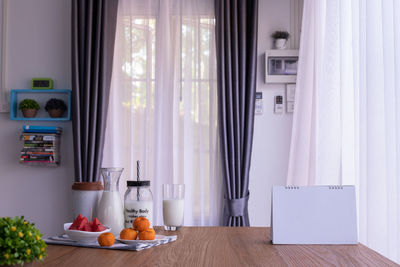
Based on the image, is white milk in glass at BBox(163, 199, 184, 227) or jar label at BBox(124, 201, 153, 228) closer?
jar label at BBox(124, 201, 153, 228)

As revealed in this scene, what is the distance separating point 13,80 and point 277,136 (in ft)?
8.08

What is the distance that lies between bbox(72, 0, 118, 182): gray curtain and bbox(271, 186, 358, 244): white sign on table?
245 cm

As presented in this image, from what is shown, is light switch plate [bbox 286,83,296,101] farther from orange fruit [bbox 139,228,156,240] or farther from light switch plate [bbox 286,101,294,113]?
orange fruit [bbox 139,228,156,240]

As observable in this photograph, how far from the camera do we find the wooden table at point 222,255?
1.22 m

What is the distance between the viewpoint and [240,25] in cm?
375

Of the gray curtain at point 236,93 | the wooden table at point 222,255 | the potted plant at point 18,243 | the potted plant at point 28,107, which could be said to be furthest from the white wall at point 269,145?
the potted plant at point 18,243

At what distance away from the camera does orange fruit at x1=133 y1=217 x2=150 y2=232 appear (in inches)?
58.6

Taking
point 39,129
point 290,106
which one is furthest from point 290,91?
point 39,129

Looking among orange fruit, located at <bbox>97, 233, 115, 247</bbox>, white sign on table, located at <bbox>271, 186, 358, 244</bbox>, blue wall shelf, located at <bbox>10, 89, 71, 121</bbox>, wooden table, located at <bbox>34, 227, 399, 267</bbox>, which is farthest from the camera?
blue wall shelf, located at <bbox>10, 89, 71, 121</bbox>

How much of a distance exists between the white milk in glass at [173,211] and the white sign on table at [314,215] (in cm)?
43

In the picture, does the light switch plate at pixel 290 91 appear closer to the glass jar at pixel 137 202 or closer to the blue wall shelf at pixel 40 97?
the blue wall shelf at pixel 40 97

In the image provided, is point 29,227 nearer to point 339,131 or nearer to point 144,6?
point 339,131

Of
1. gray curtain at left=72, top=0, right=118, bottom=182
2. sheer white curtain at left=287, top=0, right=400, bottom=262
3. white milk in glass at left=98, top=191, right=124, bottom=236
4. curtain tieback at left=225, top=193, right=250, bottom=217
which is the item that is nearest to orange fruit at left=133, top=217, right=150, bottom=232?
white milk in glass at left=98, top=191, right=124, bottom=236

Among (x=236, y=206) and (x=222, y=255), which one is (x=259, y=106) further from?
(x=222, y=255)
